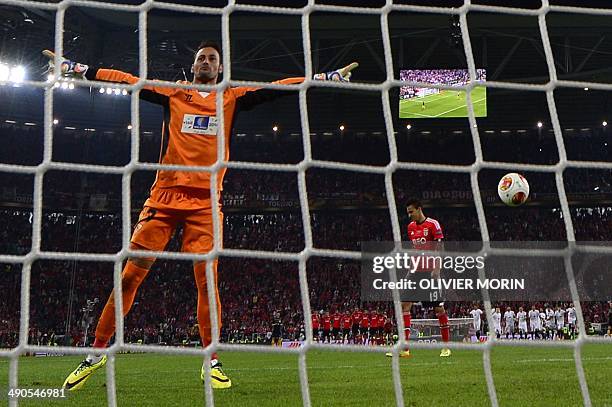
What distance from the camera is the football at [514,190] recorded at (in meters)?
5.77

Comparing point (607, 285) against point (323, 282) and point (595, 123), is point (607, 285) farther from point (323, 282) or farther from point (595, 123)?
point (323, 282)

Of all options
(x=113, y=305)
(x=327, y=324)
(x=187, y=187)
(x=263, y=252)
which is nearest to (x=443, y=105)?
(x=327, y=324)

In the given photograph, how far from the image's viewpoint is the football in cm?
577

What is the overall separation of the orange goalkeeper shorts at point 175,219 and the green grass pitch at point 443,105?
1293 centimetres

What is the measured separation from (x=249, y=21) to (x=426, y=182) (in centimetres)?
1113

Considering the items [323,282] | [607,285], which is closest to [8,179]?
[323,282]

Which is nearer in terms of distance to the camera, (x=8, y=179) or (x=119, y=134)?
(x=8, y=179)

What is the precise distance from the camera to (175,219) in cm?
372

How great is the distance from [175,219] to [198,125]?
1.87ft

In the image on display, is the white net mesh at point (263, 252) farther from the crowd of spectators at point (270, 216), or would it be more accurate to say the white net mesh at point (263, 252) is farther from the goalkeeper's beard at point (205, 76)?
the crowd of spectators at point (270, 216)

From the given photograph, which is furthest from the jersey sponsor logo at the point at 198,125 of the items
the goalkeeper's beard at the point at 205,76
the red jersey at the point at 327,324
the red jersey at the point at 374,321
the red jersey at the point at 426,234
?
the red jersey at the point at 327,324

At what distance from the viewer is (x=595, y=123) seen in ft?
75.7

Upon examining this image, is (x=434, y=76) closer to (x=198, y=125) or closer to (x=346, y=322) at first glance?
(x=346, y=322)

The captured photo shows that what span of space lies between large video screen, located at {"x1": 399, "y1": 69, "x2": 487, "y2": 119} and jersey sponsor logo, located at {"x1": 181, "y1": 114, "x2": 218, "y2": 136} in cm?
1272
